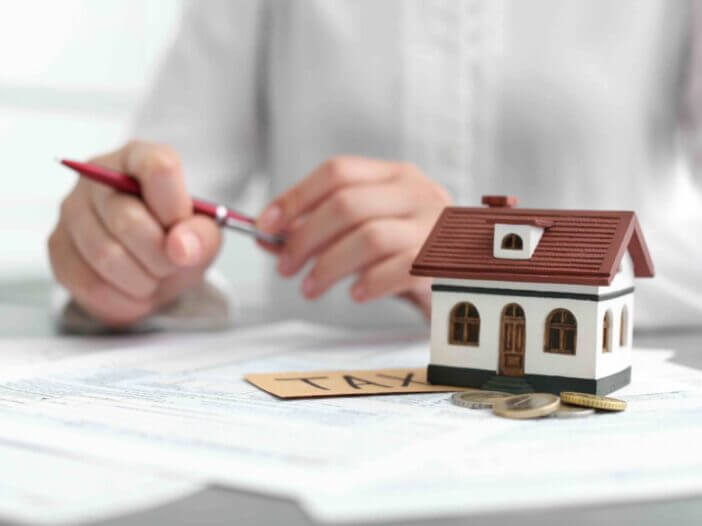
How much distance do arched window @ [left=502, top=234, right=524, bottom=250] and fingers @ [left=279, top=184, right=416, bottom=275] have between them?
26 cm

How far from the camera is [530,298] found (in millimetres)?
621

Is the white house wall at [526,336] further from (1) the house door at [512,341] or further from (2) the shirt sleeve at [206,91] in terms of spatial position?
(2) the shirt sleeve at [206,91]

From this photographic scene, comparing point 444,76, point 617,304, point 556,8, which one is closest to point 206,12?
point 444,76

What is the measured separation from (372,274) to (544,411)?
13.9 inches

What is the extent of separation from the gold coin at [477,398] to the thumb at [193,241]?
33 centimetres

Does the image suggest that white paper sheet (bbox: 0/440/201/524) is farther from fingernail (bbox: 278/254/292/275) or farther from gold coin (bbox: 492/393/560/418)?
fingernail (bbox: 278/254/292/275)

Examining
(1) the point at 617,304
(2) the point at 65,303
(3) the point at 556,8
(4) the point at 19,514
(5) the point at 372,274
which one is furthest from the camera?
(3) the point at 556,8

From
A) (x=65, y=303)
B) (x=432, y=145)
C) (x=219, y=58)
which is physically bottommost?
(x=65, y=303)

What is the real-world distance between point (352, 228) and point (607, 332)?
320mm

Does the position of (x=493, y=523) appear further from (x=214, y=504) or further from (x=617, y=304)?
(x=617, y=304)

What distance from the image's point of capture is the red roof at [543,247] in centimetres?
60

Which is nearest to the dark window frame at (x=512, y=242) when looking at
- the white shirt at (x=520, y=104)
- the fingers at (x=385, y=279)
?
the fingers at (x=385, y=279)

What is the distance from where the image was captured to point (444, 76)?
1161mm

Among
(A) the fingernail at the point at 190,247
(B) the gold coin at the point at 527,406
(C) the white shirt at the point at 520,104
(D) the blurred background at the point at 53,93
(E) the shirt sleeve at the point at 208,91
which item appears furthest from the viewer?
(D) the blurred background at the point at 53,93
